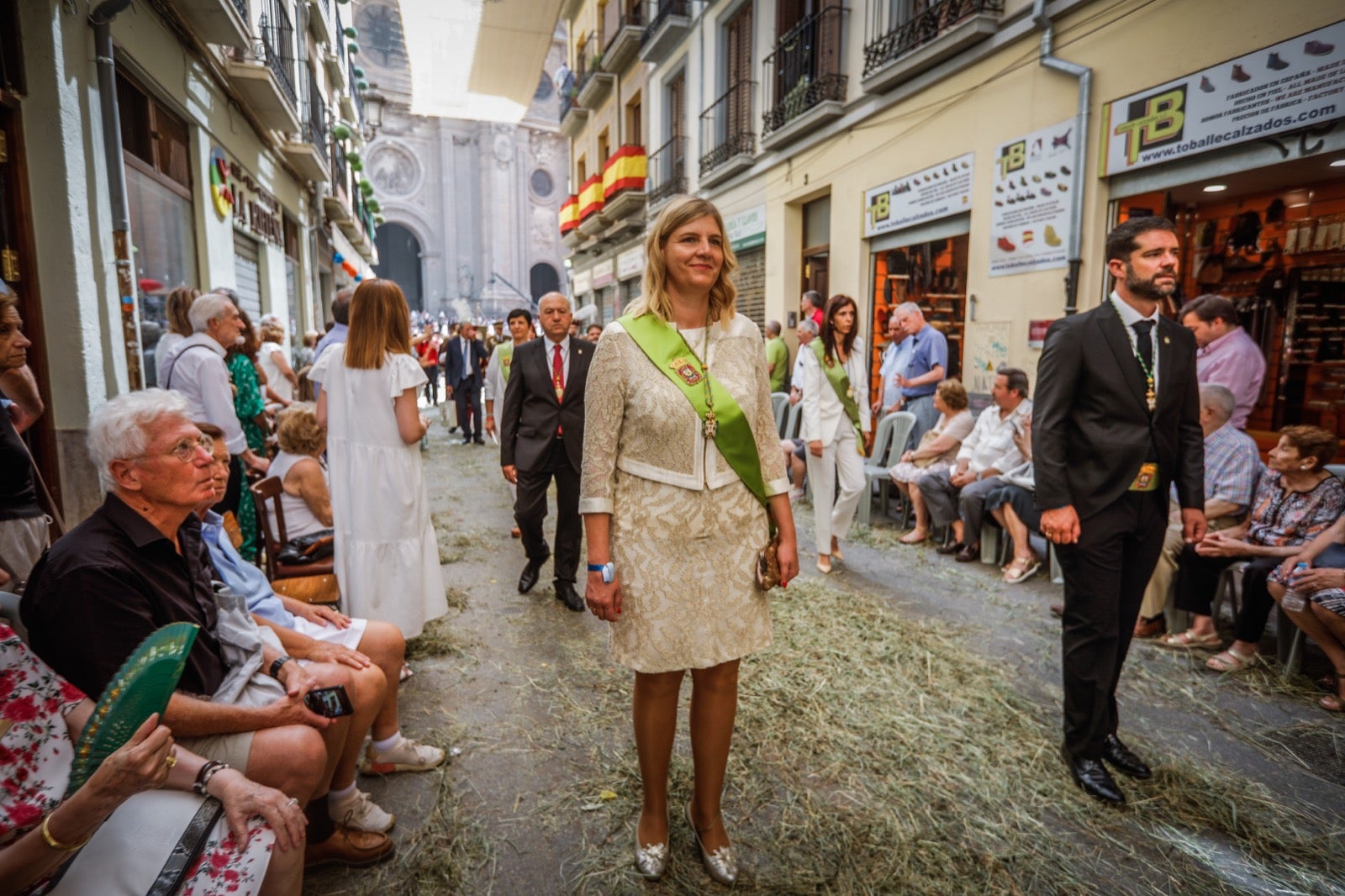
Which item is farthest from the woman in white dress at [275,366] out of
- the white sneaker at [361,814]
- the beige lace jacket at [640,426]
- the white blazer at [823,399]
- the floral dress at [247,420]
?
the beige lace jacket at [640,426]

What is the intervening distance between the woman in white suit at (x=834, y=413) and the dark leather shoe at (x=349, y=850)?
379 cm

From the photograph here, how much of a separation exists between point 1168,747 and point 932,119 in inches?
288

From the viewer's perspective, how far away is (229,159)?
375 inches

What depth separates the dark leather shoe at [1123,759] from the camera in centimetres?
291

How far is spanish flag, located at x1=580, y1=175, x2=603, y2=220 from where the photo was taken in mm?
20769

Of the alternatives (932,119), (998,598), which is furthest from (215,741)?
(932,119)

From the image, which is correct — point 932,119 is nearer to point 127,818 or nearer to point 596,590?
point 596,590

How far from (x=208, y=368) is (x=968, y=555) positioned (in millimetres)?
5496

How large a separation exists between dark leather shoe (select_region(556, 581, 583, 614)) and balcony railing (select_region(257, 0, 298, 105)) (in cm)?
803

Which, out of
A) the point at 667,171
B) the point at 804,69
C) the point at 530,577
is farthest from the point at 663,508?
the point at 667,171

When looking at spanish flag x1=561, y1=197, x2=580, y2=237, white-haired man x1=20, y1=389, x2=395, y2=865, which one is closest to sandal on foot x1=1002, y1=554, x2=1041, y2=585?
white-haired man x1=20, y1=389, x2=395, y2=865

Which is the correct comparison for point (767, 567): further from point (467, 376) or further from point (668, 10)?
point (668, 10)

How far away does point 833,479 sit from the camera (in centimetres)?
553

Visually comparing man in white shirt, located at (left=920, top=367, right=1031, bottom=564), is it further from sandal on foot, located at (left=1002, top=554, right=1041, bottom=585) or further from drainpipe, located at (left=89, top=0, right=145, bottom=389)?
drainpipe, located at (left=89, top=0, right=145, bottom=389)
